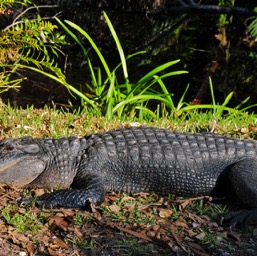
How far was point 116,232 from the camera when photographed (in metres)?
4.04

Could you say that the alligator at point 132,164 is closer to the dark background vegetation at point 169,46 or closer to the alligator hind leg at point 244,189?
the alligator hind leg at point 244,189

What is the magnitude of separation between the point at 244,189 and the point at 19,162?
1.82 metres

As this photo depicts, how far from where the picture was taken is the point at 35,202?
4398 millimetres

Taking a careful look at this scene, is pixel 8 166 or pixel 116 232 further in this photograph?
pixel 8 166

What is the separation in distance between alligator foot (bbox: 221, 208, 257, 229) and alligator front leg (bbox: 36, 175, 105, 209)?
0.98 m

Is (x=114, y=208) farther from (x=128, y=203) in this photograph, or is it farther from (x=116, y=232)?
(x=116, y=232)

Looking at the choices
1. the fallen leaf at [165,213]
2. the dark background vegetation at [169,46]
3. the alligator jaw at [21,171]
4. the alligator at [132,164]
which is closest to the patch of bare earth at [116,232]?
the fallen leaf at [165,213]

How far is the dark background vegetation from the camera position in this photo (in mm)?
8750

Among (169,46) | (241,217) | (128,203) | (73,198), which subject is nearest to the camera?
(241,217)

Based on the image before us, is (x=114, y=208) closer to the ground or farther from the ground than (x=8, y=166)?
closer to the ground

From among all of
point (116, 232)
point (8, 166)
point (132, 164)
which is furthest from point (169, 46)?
point (116, 232)

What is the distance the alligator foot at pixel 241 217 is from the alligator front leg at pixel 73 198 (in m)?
0.98

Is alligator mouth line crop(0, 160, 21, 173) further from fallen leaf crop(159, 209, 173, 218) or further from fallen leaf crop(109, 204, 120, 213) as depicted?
fallen leaf crop(159, 209, 173, 218)

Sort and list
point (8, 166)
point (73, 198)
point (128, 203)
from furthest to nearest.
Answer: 1. point (8, 166)
2. point (128, 203)
3. point (73, 198)
